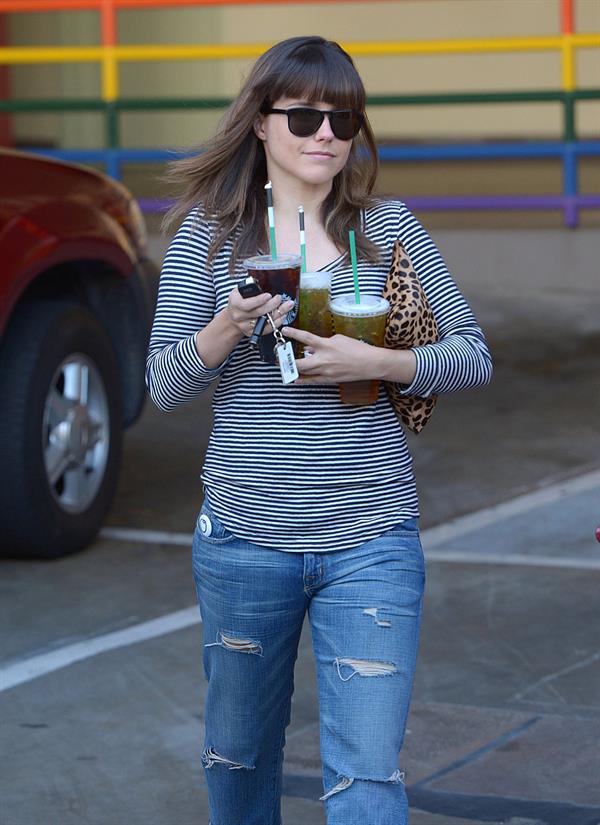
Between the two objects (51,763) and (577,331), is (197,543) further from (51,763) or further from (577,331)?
(577,331)

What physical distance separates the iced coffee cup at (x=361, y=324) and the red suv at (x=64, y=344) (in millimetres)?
2834

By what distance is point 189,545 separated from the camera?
6336 mm

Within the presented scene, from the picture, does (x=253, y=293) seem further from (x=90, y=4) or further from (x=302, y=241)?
(x=90, y=4)

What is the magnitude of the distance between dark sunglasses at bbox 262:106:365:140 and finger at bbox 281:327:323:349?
43cm

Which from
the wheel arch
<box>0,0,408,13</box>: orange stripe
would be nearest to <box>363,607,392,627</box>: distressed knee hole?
the wheel arch

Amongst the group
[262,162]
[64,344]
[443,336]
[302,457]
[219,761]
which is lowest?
[219,761]

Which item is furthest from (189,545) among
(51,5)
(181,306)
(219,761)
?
(51,5)

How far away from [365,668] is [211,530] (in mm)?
418

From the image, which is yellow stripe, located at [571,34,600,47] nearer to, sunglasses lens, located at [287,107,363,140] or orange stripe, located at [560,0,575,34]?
orange stripe, located at [560,0,575,34]

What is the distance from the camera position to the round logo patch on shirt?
10.6ft

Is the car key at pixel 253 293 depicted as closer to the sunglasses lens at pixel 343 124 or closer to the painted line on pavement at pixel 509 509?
the sunglasses lens at pixel 343 124

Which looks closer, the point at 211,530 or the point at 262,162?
the point at 211,530

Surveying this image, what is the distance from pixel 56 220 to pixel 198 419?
261 cm

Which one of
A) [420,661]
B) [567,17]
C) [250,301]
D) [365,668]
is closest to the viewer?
[250,301]
